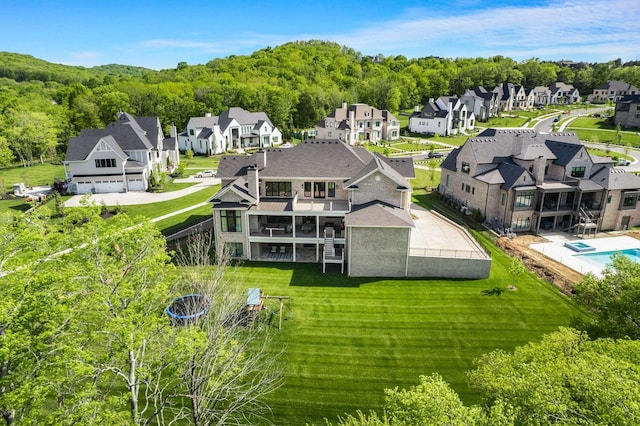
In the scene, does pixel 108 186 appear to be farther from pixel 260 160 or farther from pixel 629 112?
pixel 629 112

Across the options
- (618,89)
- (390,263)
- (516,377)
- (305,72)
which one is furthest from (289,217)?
(618,89)

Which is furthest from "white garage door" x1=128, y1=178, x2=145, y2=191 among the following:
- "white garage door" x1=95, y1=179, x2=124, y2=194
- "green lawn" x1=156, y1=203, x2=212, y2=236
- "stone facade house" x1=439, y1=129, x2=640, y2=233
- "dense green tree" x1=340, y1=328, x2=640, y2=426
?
"dense green tree" x1=340, y1=328, x2=640, y2=426

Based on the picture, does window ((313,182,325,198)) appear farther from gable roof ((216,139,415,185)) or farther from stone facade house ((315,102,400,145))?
stone facade house ((315,102,400,145))

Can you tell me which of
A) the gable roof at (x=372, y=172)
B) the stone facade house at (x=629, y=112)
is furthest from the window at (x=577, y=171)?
the stone facade house at (x=629, y=112)

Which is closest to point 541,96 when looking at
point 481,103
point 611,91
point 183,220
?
point 611,91

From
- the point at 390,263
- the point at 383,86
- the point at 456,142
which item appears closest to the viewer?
the point at 390,263

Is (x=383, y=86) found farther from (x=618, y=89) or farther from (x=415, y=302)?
(x=415, y=302)

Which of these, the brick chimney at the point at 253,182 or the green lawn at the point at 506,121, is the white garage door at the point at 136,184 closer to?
the brick chimney at the point at 253,182
